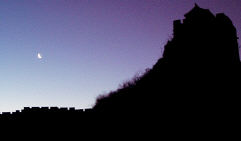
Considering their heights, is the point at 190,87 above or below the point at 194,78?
below

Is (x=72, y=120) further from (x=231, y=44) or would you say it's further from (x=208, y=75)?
(x=231, y=44)

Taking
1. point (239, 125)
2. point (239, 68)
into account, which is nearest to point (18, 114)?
point (239, 125)

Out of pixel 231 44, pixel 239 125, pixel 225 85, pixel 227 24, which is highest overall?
pixel 227 24

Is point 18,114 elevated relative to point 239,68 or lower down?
lower down

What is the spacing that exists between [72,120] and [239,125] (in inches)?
473

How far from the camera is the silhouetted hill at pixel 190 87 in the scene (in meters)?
21.2

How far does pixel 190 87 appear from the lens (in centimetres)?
2612

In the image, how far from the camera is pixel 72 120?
68.3ft

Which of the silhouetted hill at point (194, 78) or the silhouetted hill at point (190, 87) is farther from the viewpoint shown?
the silhouetted hill at point (194, 78)

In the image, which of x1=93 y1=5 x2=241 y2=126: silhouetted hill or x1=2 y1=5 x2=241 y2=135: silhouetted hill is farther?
x1=93 y1=5 x2=241 y2=126: silhouetted hill

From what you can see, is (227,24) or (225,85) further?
(227,24)

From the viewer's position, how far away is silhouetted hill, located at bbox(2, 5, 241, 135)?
21.2 metres

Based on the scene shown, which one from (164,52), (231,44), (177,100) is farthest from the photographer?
(164,52)

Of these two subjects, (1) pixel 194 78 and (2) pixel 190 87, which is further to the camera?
(1) pixel 194 78
